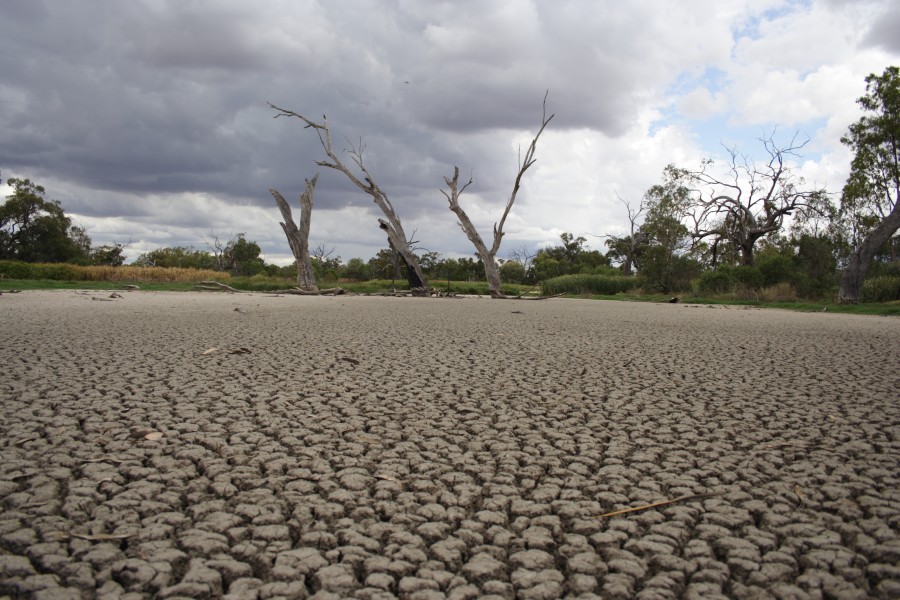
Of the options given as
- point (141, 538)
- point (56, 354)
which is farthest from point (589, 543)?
point (56, 354)

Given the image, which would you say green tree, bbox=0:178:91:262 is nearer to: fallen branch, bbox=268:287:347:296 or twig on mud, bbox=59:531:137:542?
fallen branch, bbox=268:287:347:296

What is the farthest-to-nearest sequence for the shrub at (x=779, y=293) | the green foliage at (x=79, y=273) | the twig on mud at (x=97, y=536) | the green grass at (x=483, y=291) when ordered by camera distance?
the green foliage at (x=79, y=273) → the shrub at (x=779, y=293) → the green grass at (x=483, y=291) → the twig on mud at (x=97, y=536)

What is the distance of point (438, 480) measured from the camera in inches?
78.7

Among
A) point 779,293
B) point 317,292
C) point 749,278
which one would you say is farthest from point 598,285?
point 317,292

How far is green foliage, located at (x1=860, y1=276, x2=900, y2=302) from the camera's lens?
60.1ft

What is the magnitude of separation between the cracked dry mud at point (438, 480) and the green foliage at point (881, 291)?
59.0ft

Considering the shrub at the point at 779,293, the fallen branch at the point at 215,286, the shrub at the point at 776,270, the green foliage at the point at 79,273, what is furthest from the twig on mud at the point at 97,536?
the green foliage at the point at 79,273

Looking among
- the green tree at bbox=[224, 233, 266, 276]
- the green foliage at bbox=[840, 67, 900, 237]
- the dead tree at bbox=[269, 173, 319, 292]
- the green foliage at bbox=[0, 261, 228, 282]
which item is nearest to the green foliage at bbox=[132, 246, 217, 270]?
the green tree at bbox=[224, 233, 266, 276]

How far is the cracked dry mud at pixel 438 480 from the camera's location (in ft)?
4.61

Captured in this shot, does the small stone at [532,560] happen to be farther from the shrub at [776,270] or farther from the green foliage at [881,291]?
the shrub at [776,270]

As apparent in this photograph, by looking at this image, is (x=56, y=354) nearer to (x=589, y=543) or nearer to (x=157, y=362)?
(x=157, y=362)

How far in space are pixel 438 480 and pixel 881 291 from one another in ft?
71.9

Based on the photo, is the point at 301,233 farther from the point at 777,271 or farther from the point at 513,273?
the point at 513,273

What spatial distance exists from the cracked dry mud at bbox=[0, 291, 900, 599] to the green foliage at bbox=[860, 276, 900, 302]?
1799 centimetres
